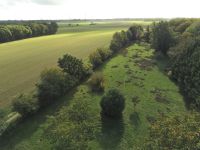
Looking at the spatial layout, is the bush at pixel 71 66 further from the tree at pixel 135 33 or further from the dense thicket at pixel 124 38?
the tree at pixel 135 33

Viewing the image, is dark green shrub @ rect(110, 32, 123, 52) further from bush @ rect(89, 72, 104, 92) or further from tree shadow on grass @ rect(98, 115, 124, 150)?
tree shadow on grass @ rect(98, 115, 124, 150)

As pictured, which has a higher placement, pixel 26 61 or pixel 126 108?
pixel 26 61

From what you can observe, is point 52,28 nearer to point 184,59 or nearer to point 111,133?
point 184,59

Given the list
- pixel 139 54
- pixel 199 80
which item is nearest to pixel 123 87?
pixel 199 80

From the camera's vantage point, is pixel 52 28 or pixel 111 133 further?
pixel 52 28

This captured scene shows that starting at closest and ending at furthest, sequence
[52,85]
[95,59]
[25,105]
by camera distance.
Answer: [25,105]
[52,85]
[95,59]

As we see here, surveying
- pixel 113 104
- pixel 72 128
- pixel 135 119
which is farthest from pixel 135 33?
pixel 72 128

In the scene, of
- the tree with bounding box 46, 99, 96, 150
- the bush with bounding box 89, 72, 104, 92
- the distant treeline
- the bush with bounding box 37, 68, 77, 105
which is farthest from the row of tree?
the distant treeline
